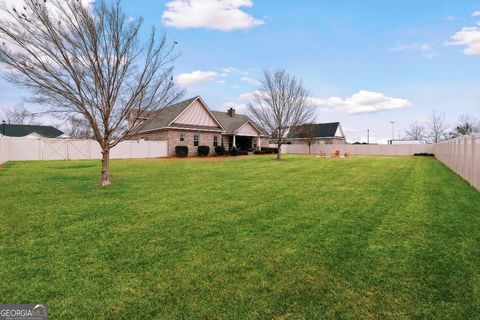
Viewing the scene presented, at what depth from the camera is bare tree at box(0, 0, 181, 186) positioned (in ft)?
27.1

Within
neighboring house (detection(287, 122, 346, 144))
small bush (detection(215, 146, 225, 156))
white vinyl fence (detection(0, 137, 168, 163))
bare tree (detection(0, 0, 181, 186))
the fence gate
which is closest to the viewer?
bare tree (detection(0, 0, 181, 186))

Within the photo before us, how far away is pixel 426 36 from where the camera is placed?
13.8 m

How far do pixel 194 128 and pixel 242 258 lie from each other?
2729 centimetres

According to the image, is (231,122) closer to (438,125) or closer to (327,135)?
(327,135)

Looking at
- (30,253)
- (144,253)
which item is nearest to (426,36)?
(144,253)

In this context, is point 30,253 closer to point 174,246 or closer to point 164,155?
point 174,246

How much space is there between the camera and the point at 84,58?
29.8 ft

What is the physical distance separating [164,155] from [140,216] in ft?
79.3

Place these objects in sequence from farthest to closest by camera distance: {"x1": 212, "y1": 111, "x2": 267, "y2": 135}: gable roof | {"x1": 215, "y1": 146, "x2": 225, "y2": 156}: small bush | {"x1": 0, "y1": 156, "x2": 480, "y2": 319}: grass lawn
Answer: {"x1": 212, "y1": 111, "x2": 267, "y2": 135}: gable roof
{"x1": 215, "y1": 146, "x2": 225, "y2": 156}: small bush
{"x1": 0, "y1": 156, "x2": 480, "y2": 319}: grass lawn

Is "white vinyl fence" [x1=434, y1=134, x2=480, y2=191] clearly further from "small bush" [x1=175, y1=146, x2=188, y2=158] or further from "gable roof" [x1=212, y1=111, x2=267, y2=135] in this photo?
"gable roof" [x1=212, y1=111, x2=267, y2=135]

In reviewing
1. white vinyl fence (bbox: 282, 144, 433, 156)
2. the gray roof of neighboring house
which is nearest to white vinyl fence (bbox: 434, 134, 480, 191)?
the gray roof of neighboring house

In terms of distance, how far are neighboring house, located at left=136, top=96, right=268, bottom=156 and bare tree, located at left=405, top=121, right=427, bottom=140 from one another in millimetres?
46760

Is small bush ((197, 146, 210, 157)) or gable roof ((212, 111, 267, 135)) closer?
small bush ((197, 146, 210, 157))

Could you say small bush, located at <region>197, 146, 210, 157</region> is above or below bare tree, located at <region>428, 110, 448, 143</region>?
below
